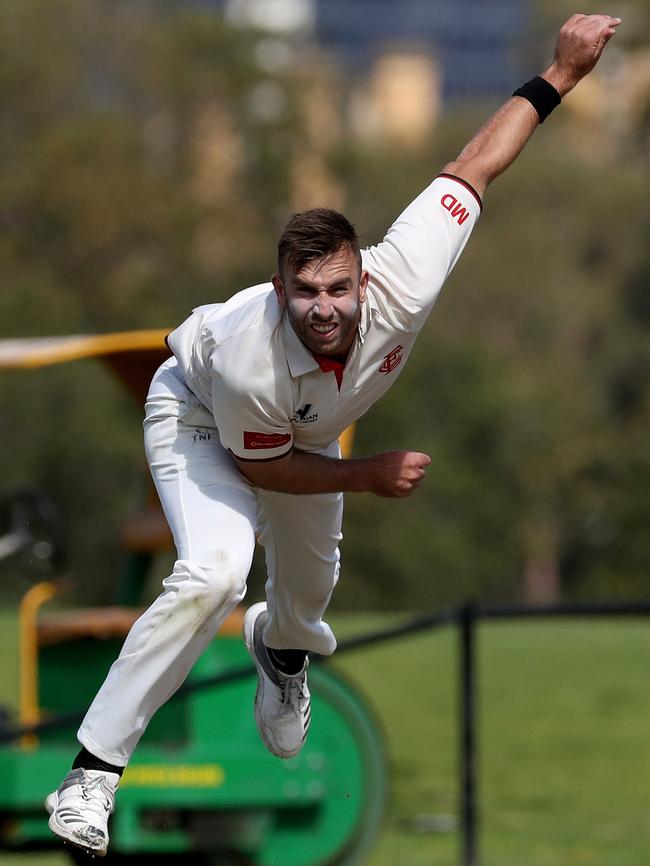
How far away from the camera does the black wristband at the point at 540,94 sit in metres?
5.26

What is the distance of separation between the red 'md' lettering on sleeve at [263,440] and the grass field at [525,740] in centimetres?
495

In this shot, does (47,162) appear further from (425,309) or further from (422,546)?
(425,309)

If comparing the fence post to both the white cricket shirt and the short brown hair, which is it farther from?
the short brown hair

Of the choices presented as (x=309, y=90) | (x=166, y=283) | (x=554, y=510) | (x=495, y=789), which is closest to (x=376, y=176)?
(x=309, y=90)

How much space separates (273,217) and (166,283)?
17.9 feet

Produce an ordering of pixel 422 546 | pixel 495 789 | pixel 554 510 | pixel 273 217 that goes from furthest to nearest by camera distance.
→ pixel 273 217 → pixel 554 510 → pixel 422 546 → pixel 495 789

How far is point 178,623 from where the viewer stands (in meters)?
5.06

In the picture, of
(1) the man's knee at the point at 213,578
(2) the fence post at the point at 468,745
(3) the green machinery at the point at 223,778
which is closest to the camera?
(1) the man's knee at the point at 213,578

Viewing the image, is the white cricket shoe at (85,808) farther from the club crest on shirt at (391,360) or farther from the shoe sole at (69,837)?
the club crest on shirt at (391,360)

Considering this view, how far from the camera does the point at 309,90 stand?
4016 centimetres

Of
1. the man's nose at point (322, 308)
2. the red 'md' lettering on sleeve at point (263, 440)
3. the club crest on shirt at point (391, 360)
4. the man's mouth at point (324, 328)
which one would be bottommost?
the red 'md' lettering on sleeve at point (263, 440)

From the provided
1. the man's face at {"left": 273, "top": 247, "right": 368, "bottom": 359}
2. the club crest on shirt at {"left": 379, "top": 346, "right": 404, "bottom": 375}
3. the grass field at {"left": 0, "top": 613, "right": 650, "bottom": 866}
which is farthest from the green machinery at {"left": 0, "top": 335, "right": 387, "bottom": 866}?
the man's face at {"left": 273, "top": 247, "right": 368, "bottom": 359}

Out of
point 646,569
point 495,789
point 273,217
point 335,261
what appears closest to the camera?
point 335,261

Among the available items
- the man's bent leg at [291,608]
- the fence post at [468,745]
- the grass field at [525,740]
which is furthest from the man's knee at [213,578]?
the grass field at [525,740]
